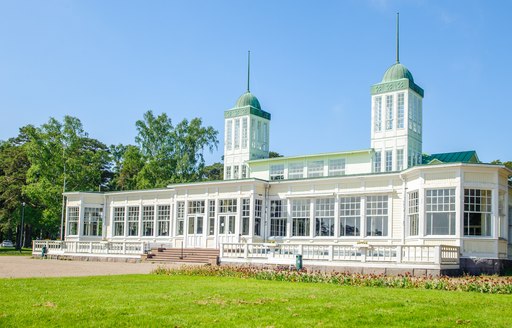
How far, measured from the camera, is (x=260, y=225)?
33.7m

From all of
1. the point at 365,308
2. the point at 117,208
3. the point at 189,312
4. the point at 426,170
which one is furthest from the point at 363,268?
the point at 117,208

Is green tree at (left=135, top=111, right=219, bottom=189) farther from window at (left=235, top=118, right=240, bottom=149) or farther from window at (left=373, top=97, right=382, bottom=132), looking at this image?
window at (left=373, top=97, right=382, bottom=132)

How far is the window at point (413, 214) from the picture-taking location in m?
26.4

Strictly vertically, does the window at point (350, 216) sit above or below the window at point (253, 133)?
below

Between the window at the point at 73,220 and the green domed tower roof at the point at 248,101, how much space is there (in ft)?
49.1

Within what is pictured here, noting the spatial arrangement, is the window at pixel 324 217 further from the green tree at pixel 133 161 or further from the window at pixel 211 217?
the green tree at pixel 133 161

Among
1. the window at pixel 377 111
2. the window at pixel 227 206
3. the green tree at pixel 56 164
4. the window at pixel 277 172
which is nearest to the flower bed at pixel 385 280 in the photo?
the window at pixel 227 206

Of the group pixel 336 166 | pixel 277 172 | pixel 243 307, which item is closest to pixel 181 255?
pixel 277 172

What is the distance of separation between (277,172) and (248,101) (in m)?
7.47

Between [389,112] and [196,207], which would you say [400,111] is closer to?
[389,112]

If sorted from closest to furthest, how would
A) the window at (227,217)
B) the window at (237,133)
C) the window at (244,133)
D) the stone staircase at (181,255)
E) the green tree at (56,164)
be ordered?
the stone staircase at (181,255) → the window at (227,217) → the window at (244,133) → the window at (237,133) → the green tree at (56,164)

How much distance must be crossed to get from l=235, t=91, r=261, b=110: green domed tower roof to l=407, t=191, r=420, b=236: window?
1935 cm

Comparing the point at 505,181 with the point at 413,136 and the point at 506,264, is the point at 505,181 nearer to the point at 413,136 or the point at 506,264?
the point at 506,264

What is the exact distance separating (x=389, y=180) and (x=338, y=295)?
16.4 m
